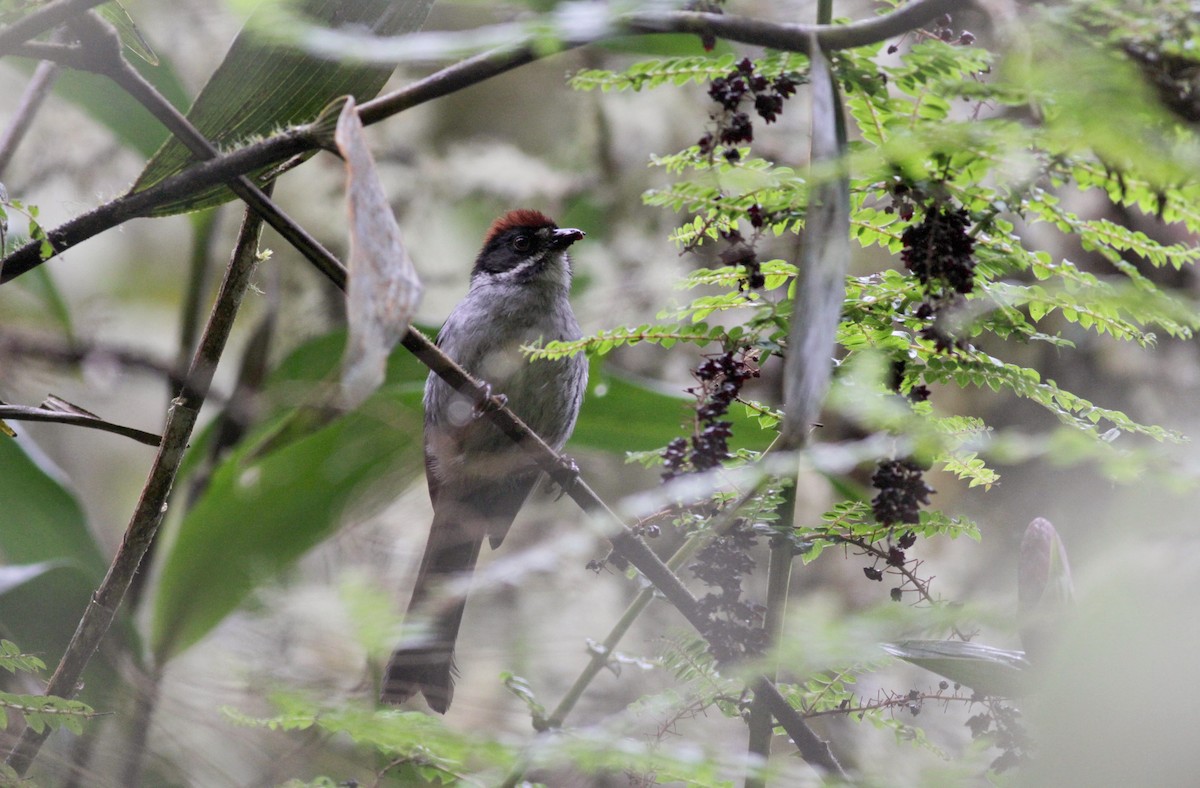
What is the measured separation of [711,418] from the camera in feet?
3.87

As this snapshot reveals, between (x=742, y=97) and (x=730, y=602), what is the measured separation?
602 mm

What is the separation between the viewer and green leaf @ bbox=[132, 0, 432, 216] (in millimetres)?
1338

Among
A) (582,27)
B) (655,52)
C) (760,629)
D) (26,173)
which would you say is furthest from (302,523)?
(26,173)

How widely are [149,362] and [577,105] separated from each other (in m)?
2.61

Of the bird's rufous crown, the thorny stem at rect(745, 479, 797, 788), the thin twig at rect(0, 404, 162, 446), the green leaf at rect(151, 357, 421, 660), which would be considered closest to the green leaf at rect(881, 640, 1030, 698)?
the thorny stem at rect(745, 479, 797, 788)

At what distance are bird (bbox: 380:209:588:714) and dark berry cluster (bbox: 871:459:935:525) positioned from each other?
4.69 ft

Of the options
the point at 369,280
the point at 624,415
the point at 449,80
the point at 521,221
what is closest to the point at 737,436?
the point at 624,415

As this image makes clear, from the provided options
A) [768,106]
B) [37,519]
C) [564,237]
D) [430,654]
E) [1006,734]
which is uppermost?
[768,106]

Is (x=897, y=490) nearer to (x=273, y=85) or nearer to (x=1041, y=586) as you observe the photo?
(x=1041, y=586)

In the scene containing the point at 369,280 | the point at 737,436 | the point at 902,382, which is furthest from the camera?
the point at 737,436

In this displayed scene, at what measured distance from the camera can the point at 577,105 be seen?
199 inches

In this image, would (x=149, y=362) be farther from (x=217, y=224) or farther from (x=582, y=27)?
(x=582, y=27)

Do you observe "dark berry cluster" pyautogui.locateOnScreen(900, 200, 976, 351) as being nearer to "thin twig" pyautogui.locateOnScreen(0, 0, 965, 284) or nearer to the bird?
"thin twig" pyautogui.locateOnScreen(0, 0, 965, 284)

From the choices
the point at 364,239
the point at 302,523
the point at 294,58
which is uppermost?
the point at 294,58
